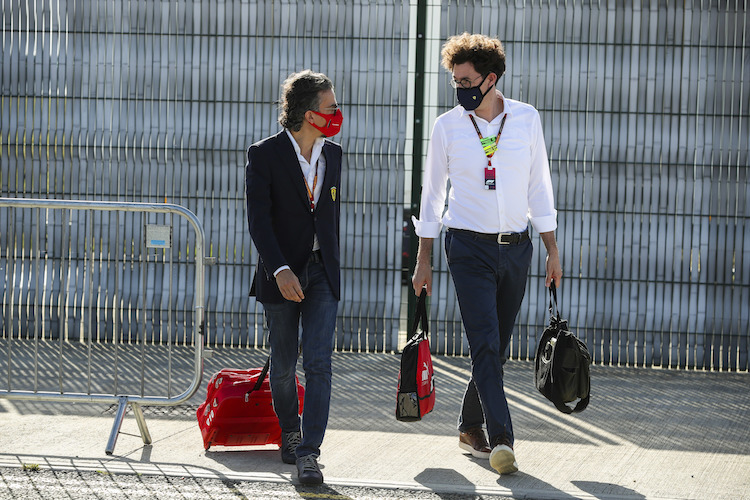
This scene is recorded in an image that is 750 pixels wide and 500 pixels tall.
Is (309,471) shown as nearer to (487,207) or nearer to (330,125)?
(487,207)

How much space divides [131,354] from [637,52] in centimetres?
493

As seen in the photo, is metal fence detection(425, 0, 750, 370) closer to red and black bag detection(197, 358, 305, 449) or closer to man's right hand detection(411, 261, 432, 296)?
man's right hand detection(411, 261, 432, 296)

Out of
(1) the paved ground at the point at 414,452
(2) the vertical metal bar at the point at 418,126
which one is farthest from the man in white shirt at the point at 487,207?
(2) the vertical metal bar at the point at 418,126

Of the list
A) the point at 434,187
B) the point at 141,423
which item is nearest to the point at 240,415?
the point at 141,423

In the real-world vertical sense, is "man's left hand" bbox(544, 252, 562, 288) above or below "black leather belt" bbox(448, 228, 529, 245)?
below

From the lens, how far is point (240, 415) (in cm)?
548

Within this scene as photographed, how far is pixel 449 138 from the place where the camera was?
533cm

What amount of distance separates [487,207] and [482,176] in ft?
0.53

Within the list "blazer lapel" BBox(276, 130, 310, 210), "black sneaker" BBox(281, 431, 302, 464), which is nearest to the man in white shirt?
"blazer lapel" BBox(276, 130, 310, 210)

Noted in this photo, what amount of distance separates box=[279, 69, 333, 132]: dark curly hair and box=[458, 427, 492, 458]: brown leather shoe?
1931 mm

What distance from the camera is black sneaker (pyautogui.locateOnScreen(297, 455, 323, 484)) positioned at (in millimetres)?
4898

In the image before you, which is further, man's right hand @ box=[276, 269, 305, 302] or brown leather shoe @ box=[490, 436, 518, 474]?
brown leather shoe @ box=[490, 436, 518, 474]

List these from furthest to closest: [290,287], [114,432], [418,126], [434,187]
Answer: [418,126] → [114,432] → [434,187] → [290,287]

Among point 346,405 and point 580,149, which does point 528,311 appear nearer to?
point 580,149
